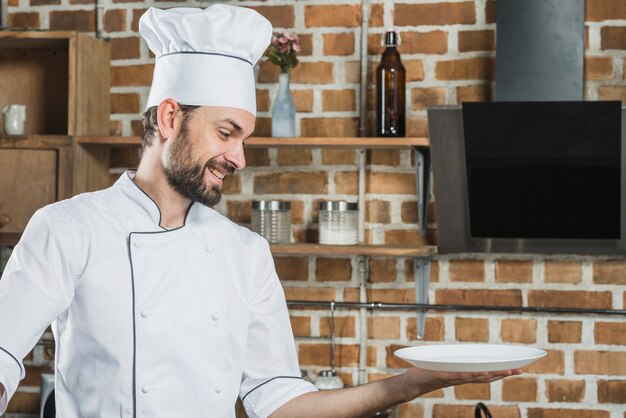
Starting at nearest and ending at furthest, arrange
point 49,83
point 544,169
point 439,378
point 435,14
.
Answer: point 439,378, point 544,169, point 435,14, point 49,83

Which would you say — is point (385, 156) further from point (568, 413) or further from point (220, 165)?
point (220, 165)

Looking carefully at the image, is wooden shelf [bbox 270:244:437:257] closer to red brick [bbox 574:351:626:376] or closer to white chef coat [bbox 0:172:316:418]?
red brick [bbox 574:351:626:376]

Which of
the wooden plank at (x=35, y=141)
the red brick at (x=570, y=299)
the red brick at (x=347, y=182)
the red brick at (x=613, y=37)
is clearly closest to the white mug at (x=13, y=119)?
the wooden plank at (x=35, y=141)

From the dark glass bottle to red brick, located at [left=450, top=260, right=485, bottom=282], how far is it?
1.37ft


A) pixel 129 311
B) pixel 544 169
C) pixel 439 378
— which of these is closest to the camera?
pixel 439 378

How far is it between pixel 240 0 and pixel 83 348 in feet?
4.82

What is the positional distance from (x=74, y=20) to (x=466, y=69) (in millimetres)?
1180

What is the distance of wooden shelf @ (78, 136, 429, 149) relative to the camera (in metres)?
2.41

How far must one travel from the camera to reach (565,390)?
2.55 metres

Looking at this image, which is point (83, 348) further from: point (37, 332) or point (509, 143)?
point (509, 143)

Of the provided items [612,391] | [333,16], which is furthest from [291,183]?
[612,391]

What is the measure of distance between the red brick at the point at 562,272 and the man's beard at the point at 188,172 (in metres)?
1.28

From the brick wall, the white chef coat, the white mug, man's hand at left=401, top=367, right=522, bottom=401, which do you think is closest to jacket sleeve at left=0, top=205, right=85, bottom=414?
the white chef coat

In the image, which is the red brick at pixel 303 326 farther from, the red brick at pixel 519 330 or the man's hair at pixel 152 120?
the man's hair at pixel 152 120
